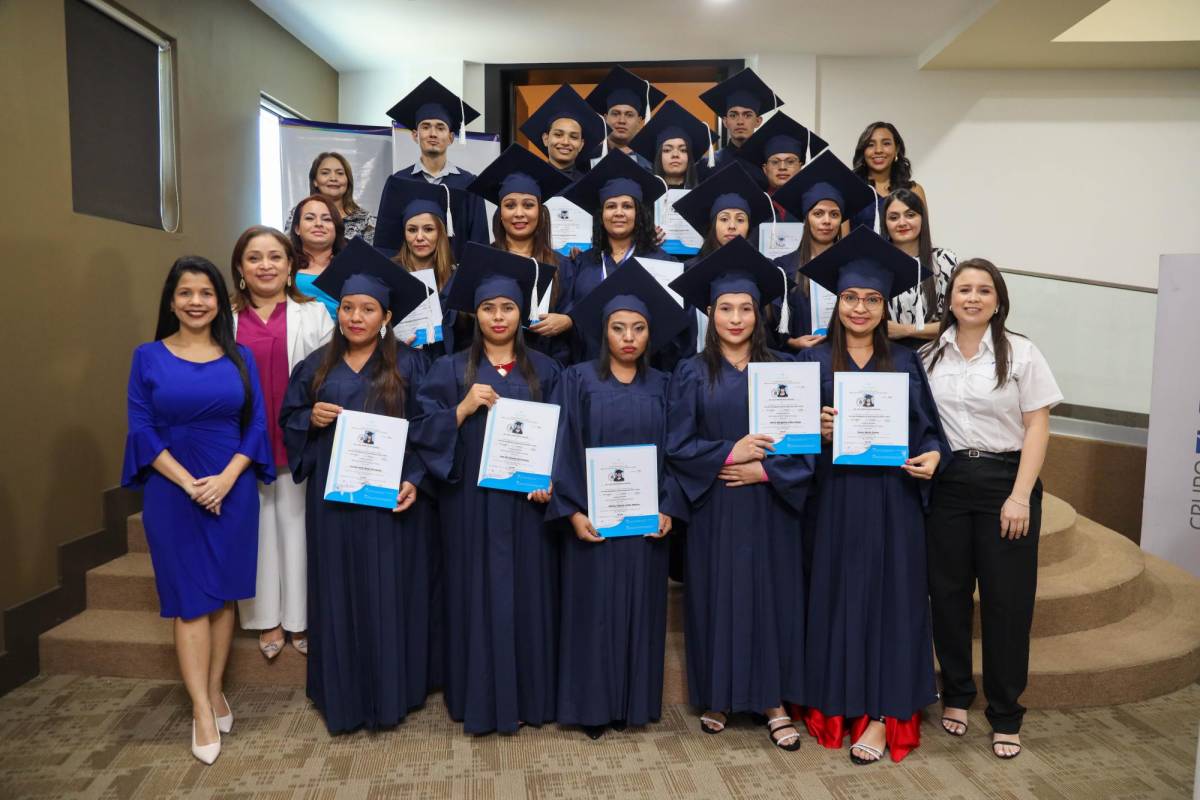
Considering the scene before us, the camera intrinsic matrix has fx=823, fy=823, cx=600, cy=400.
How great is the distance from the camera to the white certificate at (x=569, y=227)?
4.18m

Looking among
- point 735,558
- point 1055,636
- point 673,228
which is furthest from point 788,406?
point 1055,636

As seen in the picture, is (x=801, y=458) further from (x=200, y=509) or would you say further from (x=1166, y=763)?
(x=200, y=509)

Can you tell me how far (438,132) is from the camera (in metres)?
4.83

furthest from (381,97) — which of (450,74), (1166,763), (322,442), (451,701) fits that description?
(1166,763)

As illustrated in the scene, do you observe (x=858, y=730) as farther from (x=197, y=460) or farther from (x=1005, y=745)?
(x=197, y=460)

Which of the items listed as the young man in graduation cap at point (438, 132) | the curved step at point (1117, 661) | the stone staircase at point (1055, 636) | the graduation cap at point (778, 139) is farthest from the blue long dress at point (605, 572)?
the graduation cap at point (778, 139)

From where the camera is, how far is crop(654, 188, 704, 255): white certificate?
4227 mm

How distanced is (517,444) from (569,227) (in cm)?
154

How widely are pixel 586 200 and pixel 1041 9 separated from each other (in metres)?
4.75

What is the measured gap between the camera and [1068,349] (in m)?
6.44

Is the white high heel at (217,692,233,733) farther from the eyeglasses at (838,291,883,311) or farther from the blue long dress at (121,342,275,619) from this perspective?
the eyeglasses at (838,291,883,311)

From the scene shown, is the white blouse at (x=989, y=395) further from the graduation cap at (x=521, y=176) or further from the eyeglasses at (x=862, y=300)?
the graduation cap at (x=521, y=176)

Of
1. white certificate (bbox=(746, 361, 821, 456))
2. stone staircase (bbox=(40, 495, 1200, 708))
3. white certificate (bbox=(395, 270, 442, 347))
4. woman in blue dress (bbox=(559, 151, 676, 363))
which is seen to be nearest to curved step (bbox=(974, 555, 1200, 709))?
stone staircase (bbox=(40, 495, 1200, 708))

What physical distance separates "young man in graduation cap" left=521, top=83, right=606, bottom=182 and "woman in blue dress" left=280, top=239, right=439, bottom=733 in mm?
1741
